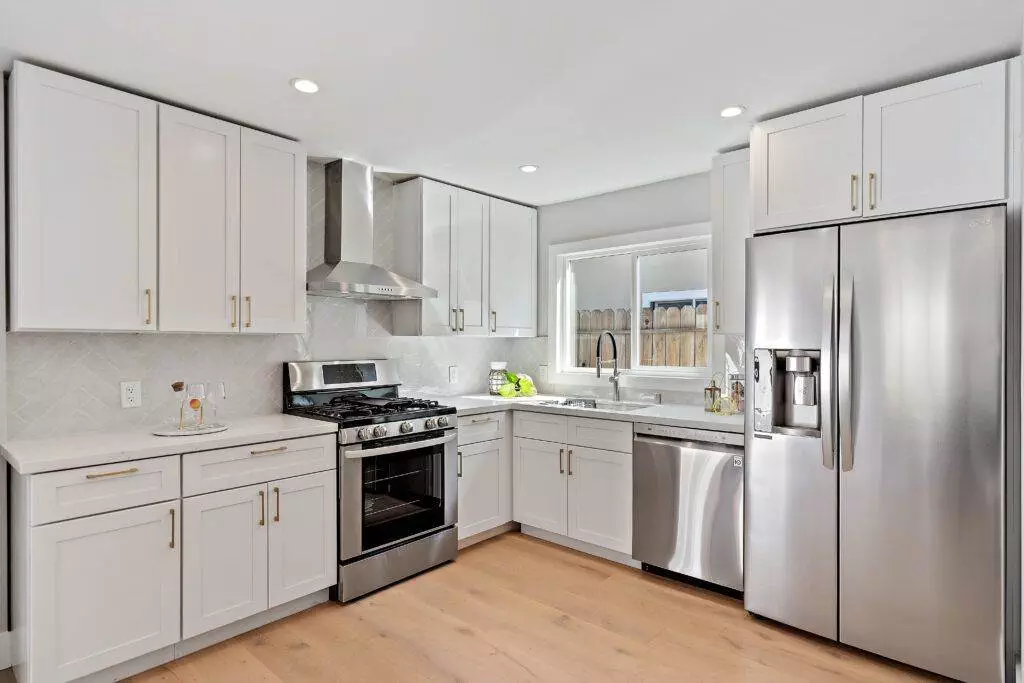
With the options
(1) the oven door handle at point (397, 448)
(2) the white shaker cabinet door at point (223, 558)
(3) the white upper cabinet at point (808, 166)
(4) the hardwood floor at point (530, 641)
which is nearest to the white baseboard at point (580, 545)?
(4) the hardwood floor at point (530, 641)

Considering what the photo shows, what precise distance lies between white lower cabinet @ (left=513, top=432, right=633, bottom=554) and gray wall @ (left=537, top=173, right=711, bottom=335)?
1.23 metres

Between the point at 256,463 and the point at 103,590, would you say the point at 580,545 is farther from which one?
the point at 103,590

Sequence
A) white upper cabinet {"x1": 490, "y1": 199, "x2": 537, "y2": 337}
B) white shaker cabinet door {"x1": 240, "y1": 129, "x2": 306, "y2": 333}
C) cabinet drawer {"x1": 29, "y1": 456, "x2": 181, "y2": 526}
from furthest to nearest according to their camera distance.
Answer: white upper cabinet {"x1": 490, "y1": 199, "x2": 537, "y2": 337} → white shaker cabinet door {"x1": 240, "y1": 129, "x2": 306, "y2": 333} → cabinet drawer {"x1": 29, "y1": 456, "x2": 181, "y2": 526}

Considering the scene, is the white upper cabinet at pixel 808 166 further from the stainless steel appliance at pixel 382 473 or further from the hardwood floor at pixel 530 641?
the stainless steel appliance at pixel 382 473

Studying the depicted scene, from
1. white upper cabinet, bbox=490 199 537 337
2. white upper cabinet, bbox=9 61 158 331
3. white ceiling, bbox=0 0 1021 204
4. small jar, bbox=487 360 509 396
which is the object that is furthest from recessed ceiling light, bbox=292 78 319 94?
small jar, bbox=487 360 509 396

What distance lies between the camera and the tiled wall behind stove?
8.27 ft

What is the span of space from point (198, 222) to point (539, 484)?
8.23 feet

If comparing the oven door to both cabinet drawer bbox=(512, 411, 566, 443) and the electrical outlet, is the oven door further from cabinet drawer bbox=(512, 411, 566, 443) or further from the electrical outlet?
the electrical outlet

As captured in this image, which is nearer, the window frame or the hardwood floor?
the hardwood floor

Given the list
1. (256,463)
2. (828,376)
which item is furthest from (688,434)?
(256,463)

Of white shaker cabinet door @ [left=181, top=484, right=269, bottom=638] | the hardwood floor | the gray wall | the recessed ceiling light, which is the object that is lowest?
the hardwood floor

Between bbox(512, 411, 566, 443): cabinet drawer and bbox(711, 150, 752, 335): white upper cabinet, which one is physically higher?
bbox(711, 150, 752, 335): white upper cabinet

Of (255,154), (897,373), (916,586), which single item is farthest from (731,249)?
(255,154)

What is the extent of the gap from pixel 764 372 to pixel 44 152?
10.4 ft
